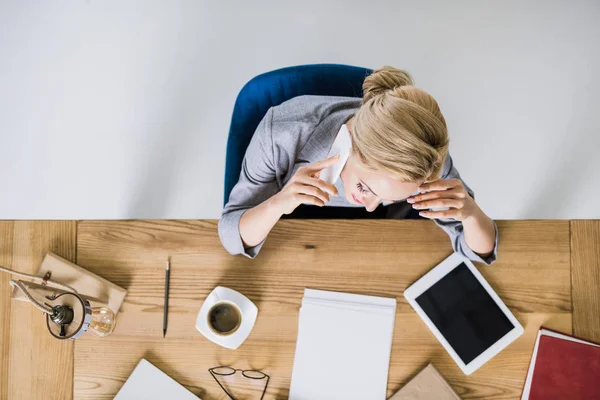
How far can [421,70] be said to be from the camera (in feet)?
5.95

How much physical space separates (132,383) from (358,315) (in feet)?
1.63

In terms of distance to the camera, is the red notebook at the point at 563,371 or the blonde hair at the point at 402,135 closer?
the blonde hair at the point at 402,135

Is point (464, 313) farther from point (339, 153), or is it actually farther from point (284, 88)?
point (284, 88)

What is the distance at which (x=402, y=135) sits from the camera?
2.51 ft

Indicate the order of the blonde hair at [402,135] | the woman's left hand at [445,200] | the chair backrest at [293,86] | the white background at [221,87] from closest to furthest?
the blonde hair at [402,135] < the woman's left hand at [445,200] < the chair backrest at [293,86] < the white background at [221,87]

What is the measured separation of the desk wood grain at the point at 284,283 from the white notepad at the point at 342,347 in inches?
0.8

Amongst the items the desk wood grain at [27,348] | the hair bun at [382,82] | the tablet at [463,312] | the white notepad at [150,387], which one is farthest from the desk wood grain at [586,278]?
the desk wood grain at [27,348]

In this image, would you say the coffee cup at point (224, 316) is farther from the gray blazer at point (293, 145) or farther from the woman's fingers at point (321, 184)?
the woman's fingers at point (321, 184)

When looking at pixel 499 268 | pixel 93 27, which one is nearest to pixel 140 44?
pixel 93 27

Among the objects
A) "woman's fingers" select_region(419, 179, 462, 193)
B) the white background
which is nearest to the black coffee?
"woman's fingers" select_region(419, 179, 462, 193)

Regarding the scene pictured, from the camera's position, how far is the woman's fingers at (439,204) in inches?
34.3

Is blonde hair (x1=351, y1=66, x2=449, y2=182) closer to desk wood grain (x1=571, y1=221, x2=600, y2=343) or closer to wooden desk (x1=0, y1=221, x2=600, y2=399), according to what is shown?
wooden desk (x1=0, y1=221, x2=600, y2=399)

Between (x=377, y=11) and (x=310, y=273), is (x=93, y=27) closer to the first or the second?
(x=377, y=11)

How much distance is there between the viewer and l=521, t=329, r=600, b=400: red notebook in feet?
3.01
